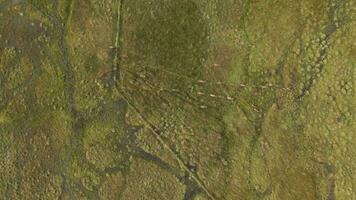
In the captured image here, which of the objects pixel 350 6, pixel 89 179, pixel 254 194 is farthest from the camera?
pixel 89 179

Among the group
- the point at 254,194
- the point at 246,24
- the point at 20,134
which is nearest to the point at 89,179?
the point at 20,134

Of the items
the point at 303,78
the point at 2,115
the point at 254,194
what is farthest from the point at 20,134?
the point at 303,78

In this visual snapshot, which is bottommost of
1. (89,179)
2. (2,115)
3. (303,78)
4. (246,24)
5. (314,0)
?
(89,179)

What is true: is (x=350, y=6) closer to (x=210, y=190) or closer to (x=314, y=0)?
(x=314, y=0)

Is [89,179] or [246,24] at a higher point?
[246,24]

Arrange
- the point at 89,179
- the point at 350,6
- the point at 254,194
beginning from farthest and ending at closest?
the point at 89,179
the point at 254,194
the point at 350,6

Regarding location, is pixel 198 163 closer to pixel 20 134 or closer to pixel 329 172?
pixel 329 172

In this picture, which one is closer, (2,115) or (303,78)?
(303,78)
